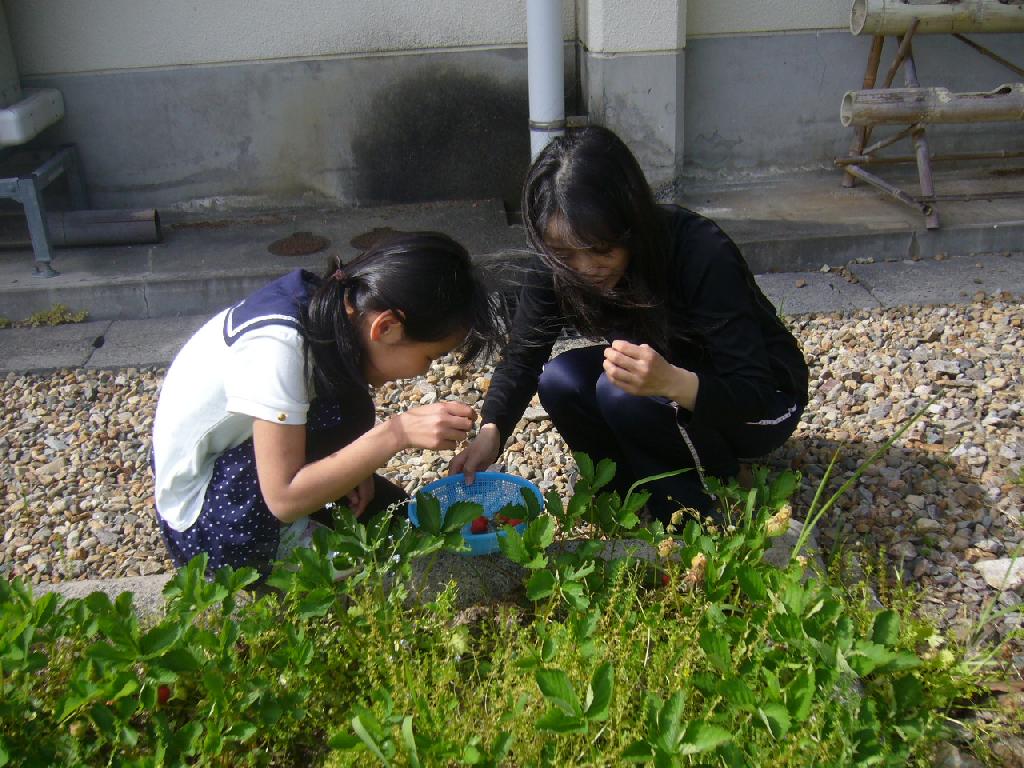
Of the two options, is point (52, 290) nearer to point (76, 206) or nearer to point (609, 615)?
point (76, 206)

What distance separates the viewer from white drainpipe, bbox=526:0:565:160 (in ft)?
14.1

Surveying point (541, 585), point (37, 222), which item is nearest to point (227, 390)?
point (541, 585)

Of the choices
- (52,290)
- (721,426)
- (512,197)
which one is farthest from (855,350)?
(52,290)

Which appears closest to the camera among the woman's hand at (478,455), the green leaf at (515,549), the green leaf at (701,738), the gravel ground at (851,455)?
the green leaf at (701,738)

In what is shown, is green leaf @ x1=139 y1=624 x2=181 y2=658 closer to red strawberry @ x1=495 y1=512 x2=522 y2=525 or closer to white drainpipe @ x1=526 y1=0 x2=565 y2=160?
red strawberry @ x1=495 y1=512 x2=522 y2=525

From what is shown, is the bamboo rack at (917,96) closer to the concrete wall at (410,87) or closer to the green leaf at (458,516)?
the concrete wall at (410,87)

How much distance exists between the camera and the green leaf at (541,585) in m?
1.85

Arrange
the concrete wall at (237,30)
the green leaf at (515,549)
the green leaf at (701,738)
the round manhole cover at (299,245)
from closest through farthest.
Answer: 1. the green leaf at (701,738)
2. the green leaf at (515,549)
3. the round manhole cover at (299,245)
4. the concrete wall at (237,30)

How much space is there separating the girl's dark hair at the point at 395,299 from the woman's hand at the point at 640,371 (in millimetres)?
277

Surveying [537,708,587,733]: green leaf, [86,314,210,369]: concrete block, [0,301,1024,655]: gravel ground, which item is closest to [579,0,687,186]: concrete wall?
[0,301,1024,655]: gravel ground

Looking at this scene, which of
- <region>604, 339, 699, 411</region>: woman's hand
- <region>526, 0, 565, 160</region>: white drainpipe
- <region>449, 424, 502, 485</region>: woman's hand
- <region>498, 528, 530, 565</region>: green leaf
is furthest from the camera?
<region>526, 0, 565, 160</region>: white drainpipe

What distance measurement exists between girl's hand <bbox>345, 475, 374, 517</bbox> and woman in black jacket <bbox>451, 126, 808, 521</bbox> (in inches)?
9.7

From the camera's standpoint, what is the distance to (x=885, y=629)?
5.49 ft

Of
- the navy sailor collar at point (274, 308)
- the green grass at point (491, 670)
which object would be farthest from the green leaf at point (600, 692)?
the navy sailor collar at point (274, 308)
